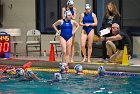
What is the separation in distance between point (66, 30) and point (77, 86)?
2.90 metres

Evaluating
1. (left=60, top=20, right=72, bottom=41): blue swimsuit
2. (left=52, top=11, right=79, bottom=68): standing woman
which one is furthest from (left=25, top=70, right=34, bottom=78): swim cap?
(left=60, top=20, right=72, bottom=41): blue swimsuit

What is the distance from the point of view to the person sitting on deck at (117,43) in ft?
41.8

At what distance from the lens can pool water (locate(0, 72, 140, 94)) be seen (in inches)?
367

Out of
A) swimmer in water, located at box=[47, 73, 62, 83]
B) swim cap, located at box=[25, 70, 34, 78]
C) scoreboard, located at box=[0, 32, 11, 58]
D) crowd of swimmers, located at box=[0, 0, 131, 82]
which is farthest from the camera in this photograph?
scoreboard, located at box=[0, 32, 11, 58]

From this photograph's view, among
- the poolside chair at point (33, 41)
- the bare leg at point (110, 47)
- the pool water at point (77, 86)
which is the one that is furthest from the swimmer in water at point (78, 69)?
the poolside chair at point (33, 41)

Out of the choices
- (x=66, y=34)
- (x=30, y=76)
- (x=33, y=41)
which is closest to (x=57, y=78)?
(x=30, y=76)

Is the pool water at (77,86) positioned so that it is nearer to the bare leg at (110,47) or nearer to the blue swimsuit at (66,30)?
the blue swimsuit at (66,30)

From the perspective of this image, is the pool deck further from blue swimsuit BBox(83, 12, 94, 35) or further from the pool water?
blue swimsuit BBox(83, 12, 94, 35)

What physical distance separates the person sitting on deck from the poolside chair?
379 centimetres

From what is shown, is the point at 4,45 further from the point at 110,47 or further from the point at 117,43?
the point at 117,43

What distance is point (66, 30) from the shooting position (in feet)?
41.1

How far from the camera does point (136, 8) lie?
1562cm

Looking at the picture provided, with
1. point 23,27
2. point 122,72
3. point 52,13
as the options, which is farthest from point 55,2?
point 122,72

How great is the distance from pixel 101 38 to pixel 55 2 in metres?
4.21
